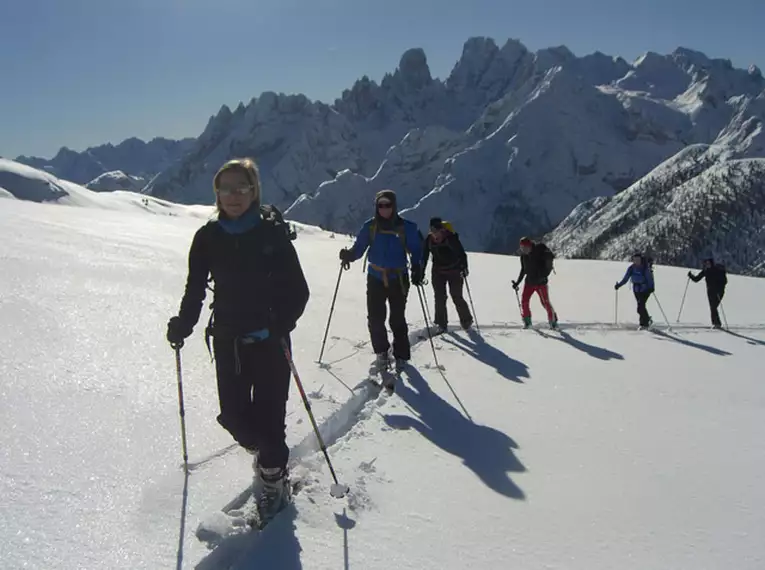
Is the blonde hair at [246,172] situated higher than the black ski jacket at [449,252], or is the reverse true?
the blonde hair at [246,172]

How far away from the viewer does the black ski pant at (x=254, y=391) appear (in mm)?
3957

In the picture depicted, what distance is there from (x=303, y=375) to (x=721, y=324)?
1262 centimetres

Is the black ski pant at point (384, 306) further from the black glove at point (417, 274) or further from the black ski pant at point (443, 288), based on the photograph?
the black ski pant at point (443, 288)

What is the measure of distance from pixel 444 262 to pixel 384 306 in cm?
353

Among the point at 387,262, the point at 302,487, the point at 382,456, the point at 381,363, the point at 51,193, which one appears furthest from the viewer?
the point at 51,193

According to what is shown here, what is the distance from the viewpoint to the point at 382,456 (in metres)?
4.94

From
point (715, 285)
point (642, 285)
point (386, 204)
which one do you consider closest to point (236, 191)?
Result: point (386, 204)

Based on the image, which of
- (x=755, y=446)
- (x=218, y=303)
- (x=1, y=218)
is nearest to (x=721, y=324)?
(x=755, y=446)

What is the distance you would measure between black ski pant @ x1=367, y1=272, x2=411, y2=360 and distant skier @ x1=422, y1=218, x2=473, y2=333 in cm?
307

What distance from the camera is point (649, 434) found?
5.74 metres

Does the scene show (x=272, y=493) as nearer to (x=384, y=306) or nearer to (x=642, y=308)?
(x=384, y=306)

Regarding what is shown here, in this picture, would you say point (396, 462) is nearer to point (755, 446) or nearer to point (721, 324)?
point (755, 446)

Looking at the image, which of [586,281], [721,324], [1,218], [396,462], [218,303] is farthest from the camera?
[586,281]

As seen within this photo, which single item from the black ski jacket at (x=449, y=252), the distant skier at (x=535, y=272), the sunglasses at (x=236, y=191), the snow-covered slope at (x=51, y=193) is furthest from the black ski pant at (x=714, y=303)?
the snow-covered slope at (x=51, y=193)
